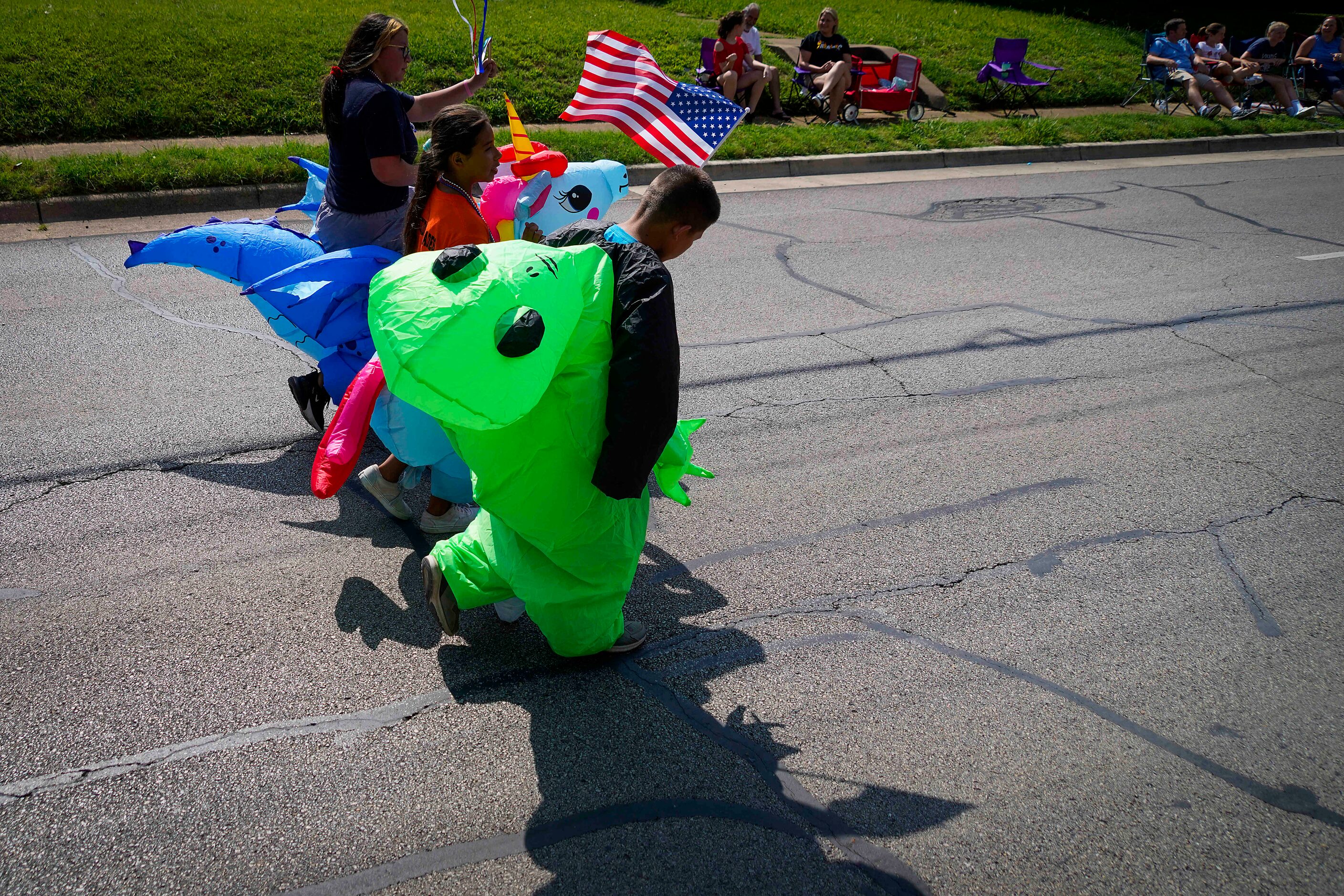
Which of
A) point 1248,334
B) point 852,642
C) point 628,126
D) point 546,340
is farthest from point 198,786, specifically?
point 1248,334

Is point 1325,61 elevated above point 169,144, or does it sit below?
above

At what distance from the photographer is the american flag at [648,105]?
4758mm

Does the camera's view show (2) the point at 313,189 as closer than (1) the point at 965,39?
Yes

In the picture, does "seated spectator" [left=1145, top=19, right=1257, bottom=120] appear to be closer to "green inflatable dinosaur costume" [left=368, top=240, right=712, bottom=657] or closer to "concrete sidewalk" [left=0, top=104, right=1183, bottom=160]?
"concrete sidewalk" [left=0, top=104, right=1183, bottom=160]

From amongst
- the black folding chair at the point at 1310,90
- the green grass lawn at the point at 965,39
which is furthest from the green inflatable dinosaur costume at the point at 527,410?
the black folding chair at the point at 1310,90

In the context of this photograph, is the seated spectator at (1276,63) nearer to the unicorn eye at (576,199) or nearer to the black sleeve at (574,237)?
the unicorn eye at (576,199)

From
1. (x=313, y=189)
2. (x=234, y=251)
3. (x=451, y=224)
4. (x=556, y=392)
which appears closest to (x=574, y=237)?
(x=556, y=392)

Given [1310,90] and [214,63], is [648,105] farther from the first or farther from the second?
[1310,90]

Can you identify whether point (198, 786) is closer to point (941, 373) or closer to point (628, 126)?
point (628, 126)

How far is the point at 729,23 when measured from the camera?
12.0 m

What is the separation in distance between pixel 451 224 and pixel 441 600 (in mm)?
1534

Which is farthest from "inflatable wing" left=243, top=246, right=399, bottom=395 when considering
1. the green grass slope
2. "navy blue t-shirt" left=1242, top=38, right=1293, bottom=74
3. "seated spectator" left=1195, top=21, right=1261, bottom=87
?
"navy blue t-shirt" left=1242, top=38, right=1293, bottom=74

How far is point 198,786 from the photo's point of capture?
8.77ft

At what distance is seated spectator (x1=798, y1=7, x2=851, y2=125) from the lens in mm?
13062
